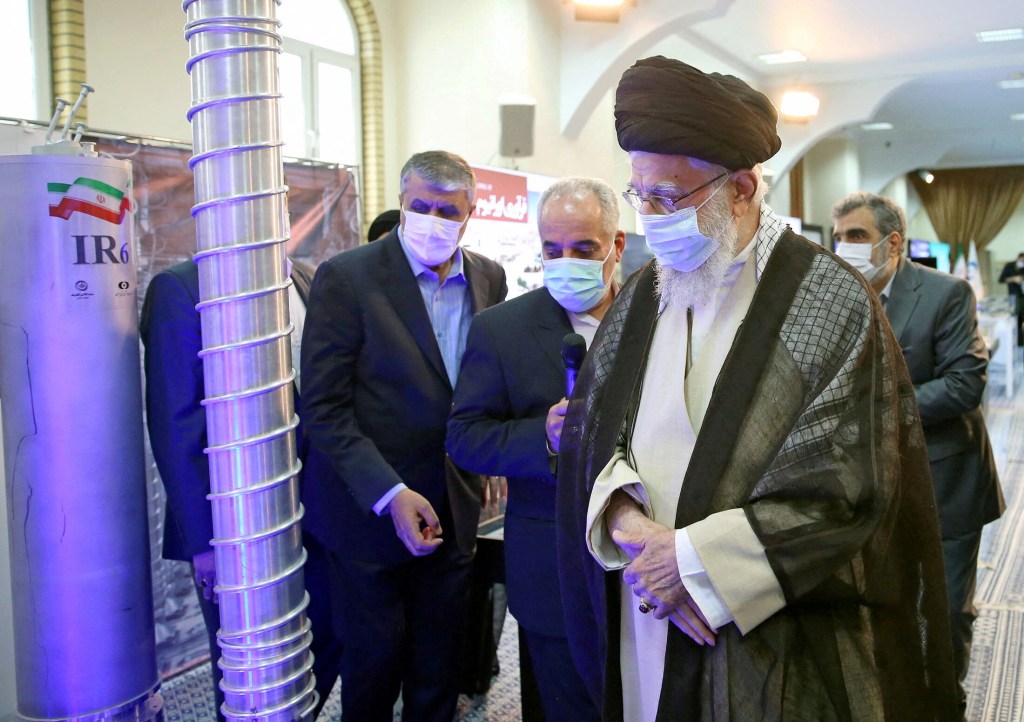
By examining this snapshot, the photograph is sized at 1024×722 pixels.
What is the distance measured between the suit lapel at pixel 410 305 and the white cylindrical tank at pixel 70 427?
0.69 metres

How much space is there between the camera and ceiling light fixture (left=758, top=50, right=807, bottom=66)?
9.49 m

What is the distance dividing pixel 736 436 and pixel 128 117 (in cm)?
414

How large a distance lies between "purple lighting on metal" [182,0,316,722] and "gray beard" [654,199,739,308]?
0.68 meters

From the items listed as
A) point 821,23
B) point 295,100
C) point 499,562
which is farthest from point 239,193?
point 821,23

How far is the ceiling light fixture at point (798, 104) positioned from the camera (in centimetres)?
993

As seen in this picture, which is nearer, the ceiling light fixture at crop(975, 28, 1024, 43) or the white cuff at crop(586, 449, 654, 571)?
the white cuff at crop(586, 449, 654, 571)

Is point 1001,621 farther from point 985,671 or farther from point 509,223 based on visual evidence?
point 509,223

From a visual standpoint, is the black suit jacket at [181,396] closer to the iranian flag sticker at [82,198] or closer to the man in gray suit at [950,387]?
the iranian flag sticker at [82,198]

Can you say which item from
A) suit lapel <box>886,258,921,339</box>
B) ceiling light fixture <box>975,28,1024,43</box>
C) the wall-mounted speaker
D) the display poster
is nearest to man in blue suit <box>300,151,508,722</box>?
suit lapel <box>886,258,921,339</box>

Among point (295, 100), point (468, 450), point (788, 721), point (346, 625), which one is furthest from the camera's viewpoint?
point (295, 100)

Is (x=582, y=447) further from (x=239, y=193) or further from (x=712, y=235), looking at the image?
(x=239, y=193)

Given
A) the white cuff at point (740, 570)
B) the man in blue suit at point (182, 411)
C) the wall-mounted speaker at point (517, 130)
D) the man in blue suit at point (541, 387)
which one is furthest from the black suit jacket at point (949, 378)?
the wall-mounted speaker at point (517, 130)

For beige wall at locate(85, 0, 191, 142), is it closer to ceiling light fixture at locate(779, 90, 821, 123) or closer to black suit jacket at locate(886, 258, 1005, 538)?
black suit jacket at locate(886, 258, 1005, 538)

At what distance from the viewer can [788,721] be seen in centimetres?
131
